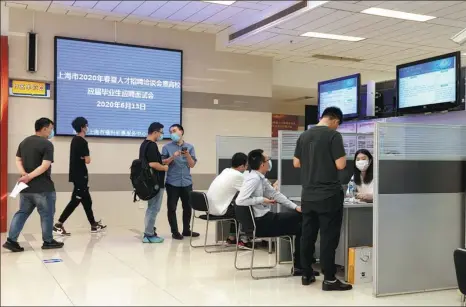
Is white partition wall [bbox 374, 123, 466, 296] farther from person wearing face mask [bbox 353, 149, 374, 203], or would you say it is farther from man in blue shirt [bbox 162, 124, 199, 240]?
man in blue shirt [bbox 162, 124, 199, 240]

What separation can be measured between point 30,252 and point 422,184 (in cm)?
389

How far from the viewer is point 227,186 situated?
4.98 metres

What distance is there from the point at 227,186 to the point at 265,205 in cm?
72

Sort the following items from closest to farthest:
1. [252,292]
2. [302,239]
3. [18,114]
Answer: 1. [252,292]
2. [302,239]
3. [18,114]

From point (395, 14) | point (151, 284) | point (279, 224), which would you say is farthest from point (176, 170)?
point (395, 14)

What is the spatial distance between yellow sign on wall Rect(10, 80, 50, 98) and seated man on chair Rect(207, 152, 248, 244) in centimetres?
323

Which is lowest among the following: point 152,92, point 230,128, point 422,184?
point 422,184

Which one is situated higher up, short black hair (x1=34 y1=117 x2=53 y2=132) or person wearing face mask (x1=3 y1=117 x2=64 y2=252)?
short black hair (x1=34 y1=117 x2=53 y2=132)

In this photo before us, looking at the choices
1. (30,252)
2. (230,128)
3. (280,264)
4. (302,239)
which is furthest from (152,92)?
(302,239)

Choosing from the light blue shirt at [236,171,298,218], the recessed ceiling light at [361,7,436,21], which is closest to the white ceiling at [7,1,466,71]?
the recessed ceiling light at [361,7,436,21]

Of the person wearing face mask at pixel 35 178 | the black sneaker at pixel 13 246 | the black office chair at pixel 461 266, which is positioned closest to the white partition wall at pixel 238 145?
the person wearing face mask at pixel 35 178

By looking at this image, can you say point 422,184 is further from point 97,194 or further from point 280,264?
point 97,194

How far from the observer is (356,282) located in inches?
161

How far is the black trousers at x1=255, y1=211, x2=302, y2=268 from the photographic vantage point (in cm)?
420
